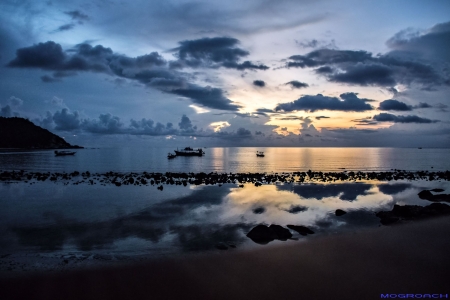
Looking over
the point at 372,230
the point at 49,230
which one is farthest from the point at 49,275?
the point at 372,230

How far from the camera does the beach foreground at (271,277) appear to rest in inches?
386

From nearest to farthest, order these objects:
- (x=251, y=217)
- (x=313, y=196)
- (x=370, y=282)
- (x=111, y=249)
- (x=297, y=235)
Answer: (x=370, y=282) < (x=111, y=249) < (x=297, y=235) < (x=251, y=217) < (x=313, y=196)

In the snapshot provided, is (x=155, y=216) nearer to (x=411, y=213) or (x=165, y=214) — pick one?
(x=165, y=214)

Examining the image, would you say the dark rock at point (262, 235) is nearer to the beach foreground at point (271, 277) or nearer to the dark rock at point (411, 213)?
the beach foreground at point (271, 277)

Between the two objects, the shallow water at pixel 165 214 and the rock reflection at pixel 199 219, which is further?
the rock reflection at pixel 199 219

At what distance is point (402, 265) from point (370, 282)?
8.20 feet

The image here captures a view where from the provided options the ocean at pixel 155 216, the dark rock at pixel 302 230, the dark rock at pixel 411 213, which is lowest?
the ocean at pixel 155 216

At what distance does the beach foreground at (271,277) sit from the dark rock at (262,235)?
1142mm

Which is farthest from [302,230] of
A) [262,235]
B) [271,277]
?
[271,277]

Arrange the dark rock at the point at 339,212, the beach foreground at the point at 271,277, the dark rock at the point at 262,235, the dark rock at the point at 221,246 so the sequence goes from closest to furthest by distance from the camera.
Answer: the beach foreground at the point at 271,277 → the dark rock at the point at 221,246 → the dark rock at the point at 262,235 → the dark rock at the point at 339,212

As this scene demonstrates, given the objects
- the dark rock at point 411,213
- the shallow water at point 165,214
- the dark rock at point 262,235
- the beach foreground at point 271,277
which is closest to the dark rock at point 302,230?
the shallow water at point 165,214

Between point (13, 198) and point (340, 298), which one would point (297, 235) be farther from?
point (13, 198)

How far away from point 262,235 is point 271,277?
4.38 metres

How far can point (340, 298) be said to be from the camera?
9531mm
